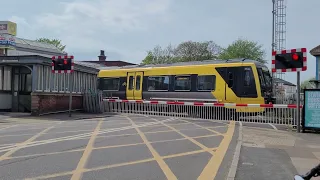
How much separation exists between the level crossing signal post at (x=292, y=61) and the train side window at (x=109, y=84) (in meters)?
12.6

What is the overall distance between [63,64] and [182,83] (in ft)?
22.5

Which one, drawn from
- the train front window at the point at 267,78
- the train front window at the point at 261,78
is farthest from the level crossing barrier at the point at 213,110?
the train front window at the point at 267,78

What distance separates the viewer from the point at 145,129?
1305 centimetres

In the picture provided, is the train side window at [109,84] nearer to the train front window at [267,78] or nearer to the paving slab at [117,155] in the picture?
the train front window at [267,78]

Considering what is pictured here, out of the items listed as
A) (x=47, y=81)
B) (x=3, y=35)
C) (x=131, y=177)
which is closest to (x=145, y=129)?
(x=131, y=177)

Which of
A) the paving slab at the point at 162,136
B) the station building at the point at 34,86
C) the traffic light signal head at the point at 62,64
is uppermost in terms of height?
the traffic light signal head at the point at 62,64

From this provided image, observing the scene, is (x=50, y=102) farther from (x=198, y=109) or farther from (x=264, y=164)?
(x=264, y=164)

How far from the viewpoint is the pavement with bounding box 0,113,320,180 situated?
21.2 ft

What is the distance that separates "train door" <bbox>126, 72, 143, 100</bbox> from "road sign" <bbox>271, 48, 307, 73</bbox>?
34.6 ft

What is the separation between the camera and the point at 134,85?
2278 cm

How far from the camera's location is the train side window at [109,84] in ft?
78.3

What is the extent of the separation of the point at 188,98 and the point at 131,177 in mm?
14391

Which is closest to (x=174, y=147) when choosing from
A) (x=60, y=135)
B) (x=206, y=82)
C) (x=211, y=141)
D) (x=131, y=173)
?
(x=211, y=141)

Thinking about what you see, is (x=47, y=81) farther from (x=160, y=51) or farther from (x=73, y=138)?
(x=160, y=51)
